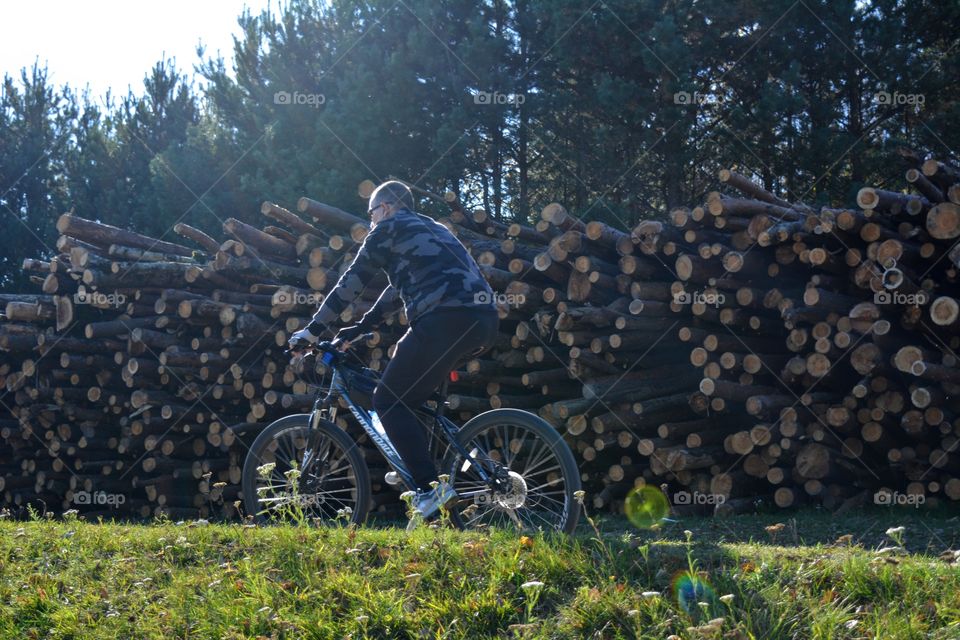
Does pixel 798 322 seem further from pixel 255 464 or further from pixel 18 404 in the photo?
pixel 18 404

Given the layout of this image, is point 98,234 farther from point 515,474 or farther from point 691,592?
point 691,592

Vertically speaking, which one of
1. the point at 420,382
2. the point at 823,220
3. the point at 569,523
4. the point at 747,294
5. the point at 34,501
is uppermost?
the point at 823,220

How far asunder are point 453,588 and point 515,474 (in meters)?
1.18

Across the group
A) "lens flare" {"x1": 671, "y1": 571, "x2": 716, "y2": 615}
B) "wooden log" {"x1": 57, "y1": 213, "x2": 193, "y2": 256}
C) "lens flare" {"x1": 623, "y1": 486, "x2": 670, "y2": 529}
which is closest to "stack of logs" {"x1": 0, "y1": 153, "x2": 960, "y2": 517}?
"lens flare" {"x1": 623, "y1": 486, "x2": 670, "y2": 529}

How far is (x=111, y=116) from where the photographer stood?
2681 cm

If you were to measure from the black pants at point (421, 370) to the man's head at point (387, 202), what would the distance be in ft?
2.34

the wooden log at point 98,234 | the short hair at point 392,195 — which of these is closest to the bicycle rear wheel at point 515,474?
the short hair at point 392,195

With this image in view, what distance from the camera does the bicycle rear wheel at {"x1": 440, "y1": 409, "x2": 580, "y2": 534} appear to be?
5.20 meters

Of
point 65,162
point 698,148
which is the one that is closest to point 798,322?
point 698,148

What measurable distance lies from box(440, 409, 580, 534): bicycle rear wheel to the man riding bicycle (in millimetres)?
148

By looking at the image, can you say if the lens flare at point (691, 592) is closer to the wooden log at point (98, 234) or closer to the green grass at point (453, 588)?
the green grass at point (453, 588)

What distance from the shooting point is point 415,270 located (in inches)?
223

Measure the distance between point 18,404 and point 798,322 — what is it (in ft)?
27.5

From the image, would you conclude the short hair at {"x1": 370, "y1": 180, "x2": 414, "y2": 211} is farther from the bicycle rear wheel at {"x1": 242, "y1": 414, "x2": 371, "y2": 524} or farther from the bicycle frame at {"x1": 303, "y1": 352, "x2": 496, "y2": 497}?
the bicycle rear wheel at {"x1": 242, "y1": 414, "x2": 371, "y2": 524}
